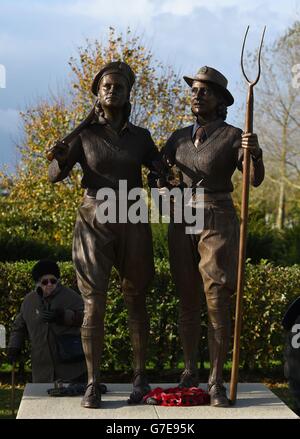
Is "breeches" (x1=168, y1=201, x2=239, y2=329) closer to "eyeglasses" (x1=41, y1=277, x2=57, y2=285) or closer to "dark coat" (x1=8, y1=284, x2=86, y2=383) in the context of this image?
"dark coat" (x1=8, y1=284, x2=86, y2=383)

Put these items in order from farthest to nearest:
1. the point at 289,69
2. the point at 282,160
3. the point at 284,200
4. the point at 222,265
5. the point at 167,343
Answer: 1. the point at 284,200
2. the point at 282,160
3. the point at 289,69
4. the point at 167,343
5. the point at 222,265

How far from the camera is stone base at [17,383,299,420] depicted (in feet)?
20.2

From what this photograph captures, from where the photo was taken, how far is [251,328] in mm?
10562

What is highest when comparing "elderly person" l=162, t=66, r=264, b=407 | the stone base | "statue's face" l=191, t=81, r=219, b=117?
"statue's face" l=191, t=81, r=219, b=117

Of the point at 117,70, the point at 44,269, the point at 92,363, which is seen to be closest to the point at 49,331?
the point at 44,269

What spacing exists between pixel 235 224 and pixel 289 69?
21.9 meters

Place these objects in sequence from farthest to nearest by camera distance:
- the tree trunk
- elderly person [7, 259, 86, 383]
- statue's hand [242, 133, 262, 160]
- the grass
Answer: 1. the tree trunk
2. the grass
3. elderly person [7, 259, 86, 383]
4. statue's hand [242, 133, 262, 160]

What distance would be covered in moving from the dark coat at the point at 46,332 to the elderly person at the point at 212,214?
1527 mm

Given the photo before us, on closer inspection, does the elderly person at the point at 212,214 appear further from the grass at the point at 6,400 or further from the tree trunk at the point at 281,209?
the tree trunk at the point at 281,209

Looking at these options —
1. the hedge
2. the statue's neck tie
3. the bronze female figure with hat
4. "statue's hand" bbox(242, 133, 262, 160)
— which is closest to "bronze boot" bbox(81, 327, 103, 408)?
the bronze female figure with hat

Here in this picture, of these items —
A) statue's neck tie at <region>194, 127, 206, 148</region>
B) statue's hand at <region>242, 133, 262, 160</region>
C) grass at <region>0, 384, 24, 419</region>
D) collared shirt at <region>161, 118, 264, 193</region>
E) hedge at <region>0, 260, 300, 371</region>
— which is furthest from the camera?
hedge at <region>0, 260, 300, 371</region>

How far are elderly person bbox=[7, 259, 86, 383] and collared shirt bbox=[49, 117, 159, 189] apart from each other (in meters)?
1.52
